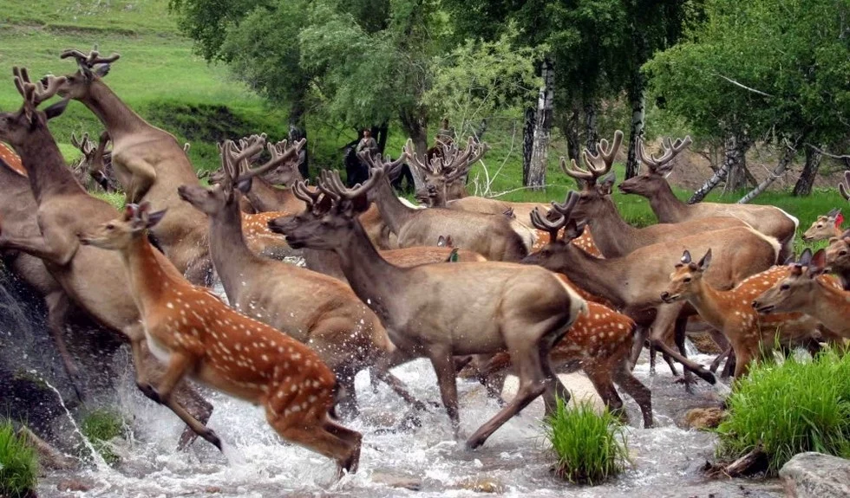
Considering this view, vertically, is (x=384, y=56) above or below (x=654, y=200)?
below

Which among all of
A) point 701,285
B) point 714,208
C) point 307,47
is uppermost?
point 701,285

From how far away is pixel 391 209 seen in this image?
16844 millimetres

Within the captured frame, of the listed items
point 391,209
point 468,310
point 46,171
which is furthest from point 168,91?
point 468,310

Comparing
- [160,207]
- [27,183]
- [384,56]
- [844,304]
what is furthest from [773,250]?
[384,56]

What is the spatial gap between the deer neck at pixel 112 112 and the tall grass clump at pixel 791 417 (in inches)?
259

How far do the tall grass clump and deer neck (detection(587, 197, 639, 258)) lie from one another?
5.29m

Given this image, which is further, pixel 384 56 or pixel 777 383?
pixel 384 56

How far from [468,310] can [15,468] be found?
3.41 metres

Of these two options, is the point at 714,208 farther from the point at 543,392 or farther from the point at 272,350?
the point at 272,350

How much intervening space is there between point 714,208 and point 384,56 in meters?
17.2

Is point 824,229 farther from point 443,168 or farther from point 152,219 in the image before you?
point 152,219

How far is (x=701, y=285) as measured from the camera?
454 inches

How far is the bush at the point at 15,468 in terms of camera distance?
335 inches

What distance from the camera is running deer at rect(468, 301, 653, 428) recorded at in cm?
1088
